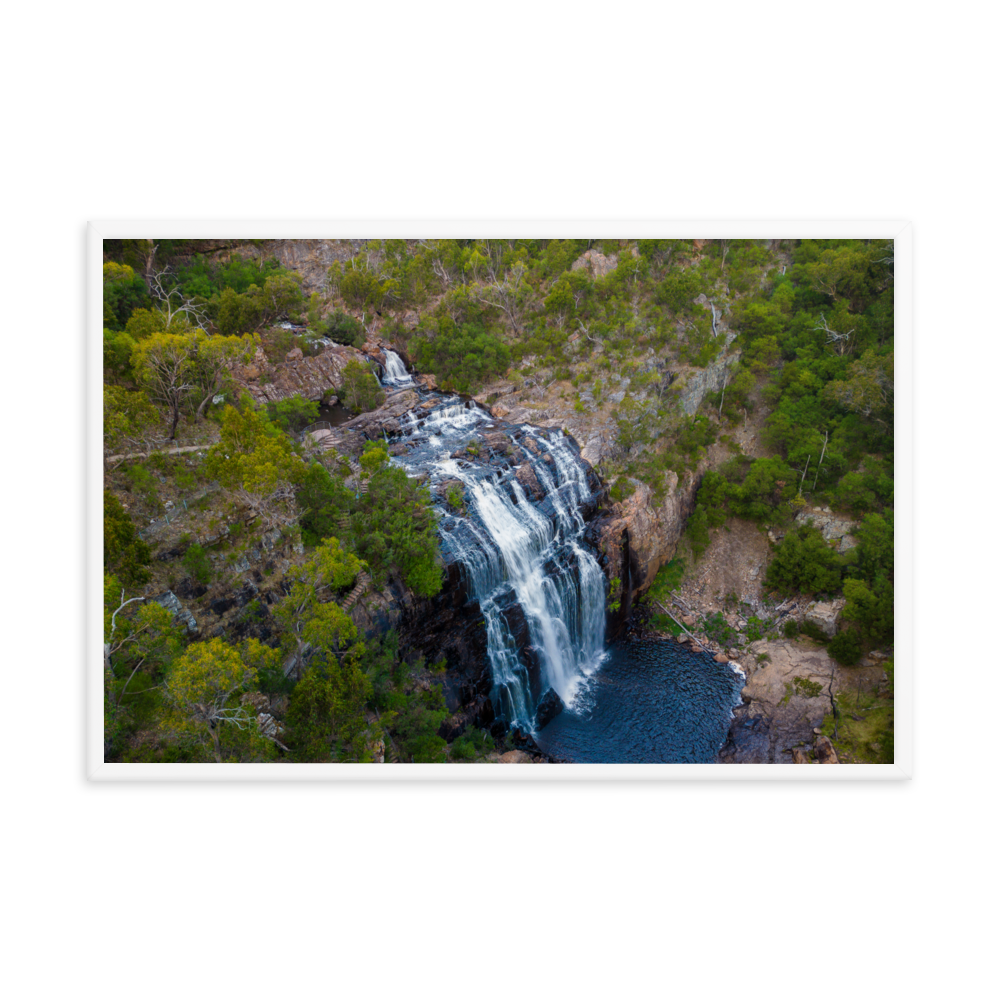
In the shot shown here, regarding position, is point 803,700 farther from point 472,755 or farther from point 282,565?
point 282,565

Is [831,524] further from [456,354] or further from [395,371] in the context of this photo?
[395,371]

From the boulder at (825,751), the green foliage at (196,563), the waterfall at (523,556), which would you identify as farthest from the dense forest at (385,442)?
the boulder at (825,751)

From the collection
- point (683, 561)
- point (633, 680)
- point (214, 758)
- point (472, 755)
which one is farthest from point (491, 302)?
point (214, 758)

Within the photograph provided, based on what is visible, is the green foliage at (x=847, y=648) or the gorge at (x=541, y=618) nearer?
the gorge at (x=541, y=618)

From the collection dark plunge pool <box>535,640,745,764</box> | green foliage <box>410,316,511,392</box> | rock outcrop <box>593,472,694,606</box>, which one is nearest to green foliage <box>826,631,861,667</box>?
dark plunge pool <box>535,640,745,764</box>

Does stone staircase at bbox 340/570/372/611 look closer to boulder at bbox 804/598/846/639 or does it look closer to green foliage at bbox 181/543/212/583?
green foliage at bbox 181/543/212/583

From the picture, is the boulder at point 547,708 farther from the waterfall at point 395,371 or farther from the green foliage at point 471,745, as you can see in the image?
the waterfall at point 395,371
